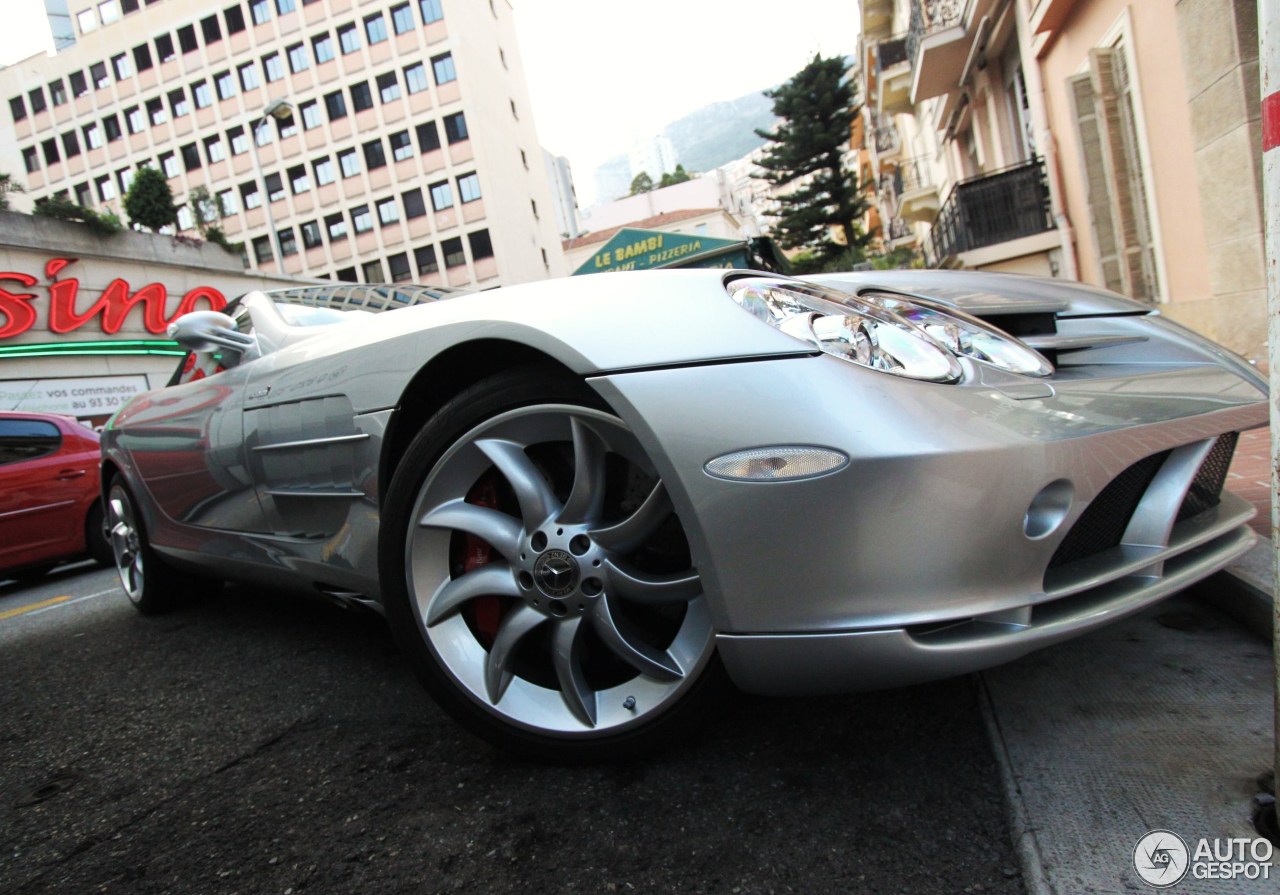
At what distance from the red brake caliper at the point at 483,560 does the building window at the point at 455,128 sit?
3757cm

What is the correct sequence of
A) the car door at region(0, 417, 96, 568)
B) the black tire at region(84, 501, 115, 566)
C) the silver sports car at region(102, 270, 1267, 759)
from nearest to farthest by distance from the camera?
the silver sports car at region(102, 270, 1267, 759), the car door at region(0, 417, 96, 568), the black tire at region(84, 501, 115, 566)

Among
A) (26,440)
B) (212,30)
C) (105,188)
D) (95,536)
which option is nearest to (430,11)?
(212,30)

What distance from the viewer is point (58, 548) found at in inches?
234

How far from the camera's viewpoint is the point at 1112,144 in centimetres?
783

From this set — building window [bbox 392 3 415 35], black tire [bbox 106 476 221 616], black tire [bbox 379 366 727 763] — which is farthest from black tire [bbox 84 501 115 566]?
building window [bbox 392 3 415 35]

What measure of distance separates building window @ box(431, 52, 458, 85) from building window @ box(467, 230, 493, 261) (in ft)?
22.8

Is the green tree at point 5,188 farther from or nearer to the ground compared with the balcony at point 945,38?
farther from the ground

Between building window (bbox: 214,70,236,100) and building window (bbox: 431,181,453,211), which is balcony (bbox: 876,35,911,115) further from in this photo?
building window (bbox: 214,70,236,100)

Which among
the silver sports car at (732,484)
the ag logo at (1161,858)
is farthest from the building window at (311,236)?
the ag logo at (1161,858)

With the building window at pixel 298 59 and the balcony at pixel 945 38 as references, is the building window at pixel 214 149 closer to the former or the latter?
the building window at pixel 298 59

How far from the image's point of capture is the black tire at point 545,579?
4.73ft

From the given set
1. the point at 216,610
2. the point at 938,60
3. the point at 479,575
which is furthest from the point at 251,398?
the point at 938,60

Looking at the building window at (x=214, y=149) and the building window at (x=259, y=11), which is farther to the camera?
the building window at (x=214, y=149)

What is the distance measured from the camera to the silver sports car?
120cm
